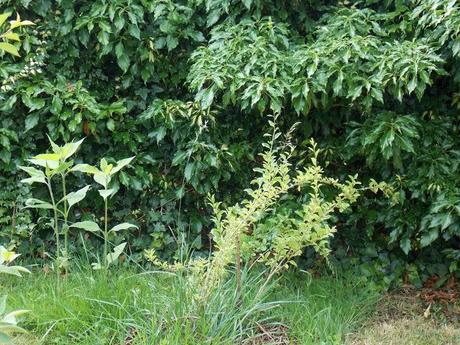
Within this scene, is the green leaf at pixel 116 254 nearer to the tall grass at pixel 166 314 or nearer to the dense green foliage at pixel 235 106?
the tall grass at pixel 166 314

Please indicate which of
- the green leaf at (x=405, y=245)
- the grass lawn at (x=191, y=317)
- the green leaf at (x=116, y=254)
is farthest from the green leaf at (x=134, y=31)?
the green leaf at (x=405, y=245)

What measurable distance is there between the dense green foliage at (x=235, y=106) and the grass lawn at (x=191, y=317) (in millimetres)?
626

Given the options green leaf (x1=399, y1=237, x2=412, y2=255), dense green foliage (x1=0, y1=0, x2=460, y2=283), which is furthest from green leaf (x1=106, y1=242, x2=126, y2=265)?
green leaf (x1=399, y1=237, x2=412, y2=255)

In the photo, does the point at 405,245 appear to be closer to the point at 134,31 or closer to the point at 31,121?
the point at 134,31

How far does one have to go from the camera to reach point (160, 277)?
420cm

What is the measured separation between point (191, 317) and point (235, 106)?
195 cm

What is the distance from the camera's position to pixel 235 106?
4844 mm

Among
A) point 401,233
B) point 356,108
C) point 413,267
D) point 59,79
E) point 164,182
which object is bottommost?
point 413,267

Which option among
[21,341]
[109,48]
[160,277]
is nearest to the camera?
[21,341]

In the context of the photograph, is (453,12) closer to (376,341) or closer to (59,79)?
(376,341)

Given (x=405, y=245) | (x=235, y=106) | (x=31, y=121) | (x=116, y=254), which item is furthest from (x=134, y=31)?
(x=405, y=245)

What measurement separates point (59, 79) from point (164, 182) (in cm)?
122

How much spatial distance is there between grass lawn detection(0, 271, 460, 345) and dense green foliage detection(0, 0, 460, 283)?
626 mm

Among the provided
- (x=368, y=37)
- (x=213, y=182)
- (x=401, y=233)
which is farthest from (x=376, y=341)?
(x=368, y=37)
